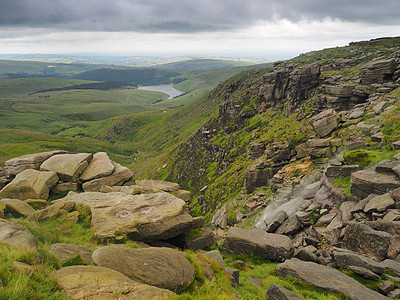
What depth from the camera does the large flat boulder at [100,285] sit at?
9.71 metres

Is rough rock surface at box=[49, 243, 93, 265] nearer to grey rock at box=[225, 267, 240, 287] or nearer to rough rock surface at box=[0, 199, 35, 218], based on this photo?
grey rock at box=[225, 267, 240, 287]

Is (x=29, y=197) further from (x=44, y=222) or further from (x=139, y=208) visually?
(x=139, y=208)

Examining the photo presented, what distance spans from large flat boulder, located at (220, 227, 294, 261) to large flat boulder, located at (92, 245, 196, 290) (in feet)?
30.6

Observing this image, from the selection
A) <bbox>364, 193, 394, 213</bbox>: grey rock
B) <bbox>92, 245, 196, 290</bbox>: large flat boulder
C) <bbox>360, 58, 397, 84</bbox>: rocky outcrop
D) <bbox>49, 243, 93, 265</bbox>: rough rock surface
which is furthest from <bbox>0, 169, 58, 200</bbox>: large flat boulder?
<bbox>360, 58, 397, 84</bbox>: rocky outcrop

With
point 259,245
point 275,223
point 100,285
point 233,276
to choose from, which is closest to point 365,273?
point 259,245

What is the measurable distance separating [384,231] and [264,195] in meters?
26.8

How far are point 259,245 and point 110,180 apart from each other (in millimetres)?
24026

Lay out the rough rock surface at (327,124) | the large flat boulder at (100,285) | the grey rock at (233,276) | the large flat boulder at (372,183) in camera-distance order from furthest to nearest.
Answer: the rough rock surface at (327,124), the large flat boulder at (372,183), the grey rock at (233,276), the large flat boulder at (100,285)

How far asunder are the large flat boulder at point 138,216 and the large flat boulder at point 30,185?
19.7 feet

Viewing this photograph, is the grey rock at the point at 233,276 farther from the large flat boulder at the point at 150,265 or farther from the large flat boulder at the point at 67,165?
the large flat boulder at the point at 67,165

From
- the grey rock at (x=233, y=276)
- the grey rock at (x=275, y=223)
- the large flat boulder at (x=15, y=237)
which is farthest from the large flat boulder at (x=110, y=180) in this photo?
the grey rock at (x=233, y=276)

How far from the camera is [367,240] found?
17.3 meters

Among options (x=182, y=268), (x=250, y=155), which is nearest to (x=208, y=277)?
(x=182, y=268)

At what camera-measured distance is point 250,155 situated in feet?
224
